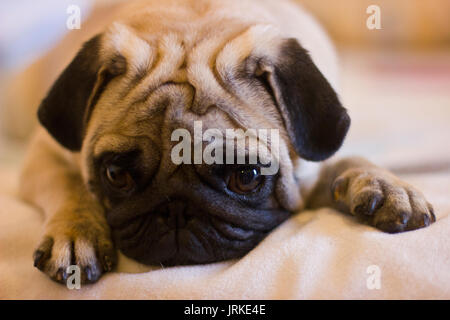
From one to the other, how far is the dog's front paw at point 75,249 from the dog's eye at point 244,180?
558 mm

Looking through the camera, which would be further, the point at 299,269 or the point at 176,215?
the point at 176,215

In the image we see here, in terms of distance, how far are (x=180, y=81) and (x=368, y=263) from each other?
1023 mm

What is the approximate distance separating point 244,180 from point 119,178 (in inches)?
19.9

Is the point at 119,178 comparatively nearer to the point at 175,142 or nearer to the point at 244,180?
the point at 175,142

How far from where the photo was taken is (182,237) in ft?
6.16

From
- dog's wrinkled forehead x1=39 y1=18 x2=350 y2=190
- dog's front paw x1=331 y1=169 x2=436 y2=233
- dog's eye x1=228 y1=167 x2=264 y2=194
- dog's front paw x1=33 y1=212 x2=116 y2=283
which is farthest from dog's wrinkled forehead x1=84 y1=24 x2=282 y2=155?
dog's front paw x1=331 y1=169 x2=436 y2=233

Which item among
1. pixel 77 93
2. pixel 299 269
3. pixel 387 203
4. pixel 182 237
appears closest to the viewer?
pixel 299 269

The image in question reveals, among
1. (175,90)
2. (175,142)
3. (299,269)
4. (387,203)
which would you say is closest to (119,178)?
(175,142)

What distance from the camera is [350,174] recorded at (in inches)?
88.7

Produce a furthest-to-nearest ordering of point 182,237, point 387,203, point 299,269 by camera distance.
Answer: point 387,203, point 182,237, point 299,269

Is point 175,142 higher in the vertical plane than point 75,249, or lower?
higher

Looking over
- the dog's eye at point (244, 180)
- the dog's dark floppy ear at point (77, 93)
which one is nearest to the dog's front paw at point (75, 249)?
the dog's dark floppy ear at point (77, 93)

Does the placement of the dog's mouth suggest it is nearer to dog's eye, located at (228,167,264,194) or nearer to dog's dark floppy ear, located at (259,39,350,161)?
dog's eye, located at (228,167,264,194)
